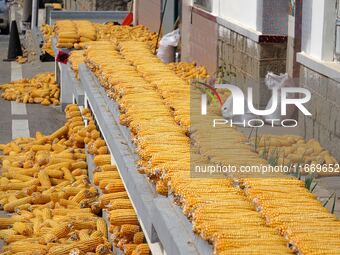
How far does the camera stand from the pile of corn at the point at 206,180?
19.3 ft

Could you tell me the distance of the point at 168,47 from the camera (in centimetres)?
2064

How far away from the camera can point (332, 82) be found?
11016mm

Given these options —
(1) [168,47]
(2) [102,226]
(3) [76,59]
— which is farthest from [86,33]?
(2) [102,226]

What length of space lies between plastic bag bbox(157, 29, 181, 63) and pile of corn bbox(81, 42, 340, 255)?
8521mm

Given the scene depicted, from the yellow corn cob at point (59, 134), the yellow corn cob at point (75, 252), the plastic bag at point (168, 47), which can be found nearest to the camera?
the yellow corn cob at point (75, 252)

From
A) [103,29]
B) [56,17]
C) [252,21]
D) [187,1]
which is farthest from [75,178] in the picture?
[56,17]

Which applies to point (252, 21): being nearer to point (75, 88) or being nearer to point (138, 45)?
point (138, 45)

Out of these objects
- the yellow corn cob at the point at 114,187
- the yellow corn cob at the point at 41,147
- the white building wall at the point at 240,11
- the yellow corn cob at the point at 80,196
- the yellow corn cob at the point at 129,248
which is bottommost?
the yellow corn cob at the point at 41,147

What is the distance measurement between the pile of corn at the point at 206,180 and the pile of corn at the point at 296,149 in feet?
3.16

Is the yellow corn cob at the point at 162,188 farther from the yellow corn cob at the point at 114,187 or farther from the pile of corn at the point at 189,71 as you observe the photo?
the pile of corn at the point at 189,71

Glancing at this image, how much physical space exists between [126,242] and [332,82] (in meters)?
3.48

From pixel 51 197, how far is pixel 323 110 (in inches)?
126

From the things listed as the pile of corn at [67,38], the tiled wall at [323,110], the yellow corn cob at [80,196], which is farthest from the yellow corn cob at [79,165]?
the pile of corn at [67,38]

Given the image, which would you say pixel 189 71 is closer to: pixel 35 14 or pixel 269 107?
pixel 269 107
